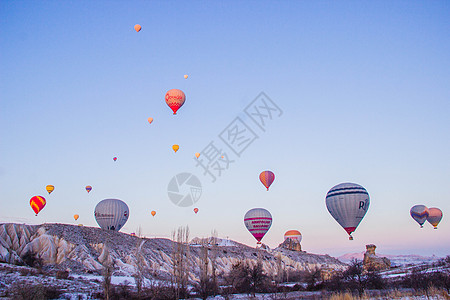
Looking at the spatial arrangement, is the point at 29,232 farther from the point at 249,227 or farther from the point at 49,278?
the point at 249,227

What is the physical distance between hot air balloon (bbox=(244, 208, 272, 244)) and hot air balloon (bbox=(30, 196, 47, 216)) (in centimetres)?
3004

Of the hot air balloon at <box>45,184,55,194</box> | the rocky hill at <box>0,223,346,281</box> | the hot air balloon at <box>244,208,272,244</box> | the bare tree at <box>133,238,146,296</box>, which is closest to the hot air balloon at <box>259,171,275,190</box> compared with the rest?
the hot air balloon at <box>244,208,272,244</box>

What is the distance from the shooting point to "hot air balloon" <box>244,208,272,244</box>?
52.7 metres

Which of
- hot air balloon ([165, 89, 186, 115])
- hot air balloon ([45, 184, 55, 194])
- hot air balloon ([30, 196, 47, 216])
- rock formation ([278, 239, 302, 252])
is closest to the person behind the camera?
hot air balloon ([165, 89, 186, 115])

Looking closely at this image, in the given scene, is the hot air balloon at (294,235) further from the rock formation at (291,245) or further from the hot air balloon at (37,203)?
the hot air balloon at (37,203)

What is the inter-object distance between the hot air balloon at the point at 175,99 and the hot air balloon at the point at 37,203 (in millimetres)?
25195

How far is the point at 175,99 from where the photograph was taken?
37531 millimetres

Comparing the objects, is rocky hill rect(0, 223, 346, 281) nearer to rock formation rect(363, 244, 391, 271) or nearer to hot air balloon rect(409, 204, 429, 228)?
rock formation rect(363, 244, 391, 271)

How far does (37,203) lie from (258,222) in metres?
31.9

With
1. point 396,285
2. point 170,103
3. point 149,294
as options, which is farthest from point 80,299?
point 396,285

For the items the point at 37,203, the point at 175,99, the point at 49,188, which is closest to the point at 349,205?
the point at 175,99

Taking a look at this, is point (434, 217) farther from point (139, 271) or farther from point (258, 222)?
point (139, 271)

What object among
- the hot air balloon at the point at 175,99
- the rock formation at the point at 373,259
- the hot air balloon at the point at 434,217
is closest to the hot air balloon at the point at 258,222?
the rock formation at the point at 373,259

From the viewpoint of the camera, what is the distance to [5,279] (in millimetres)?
29078
